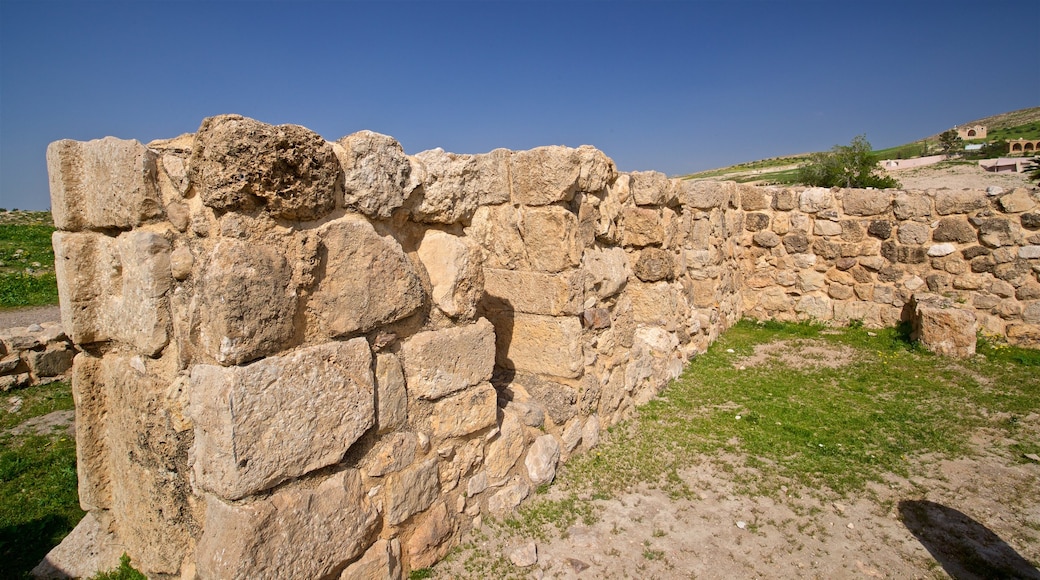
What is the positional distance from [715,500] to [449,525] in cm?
166

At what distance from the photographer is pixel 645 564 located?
8.97 feet

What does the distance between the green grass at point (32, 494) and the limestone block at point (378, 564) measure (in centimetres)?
194

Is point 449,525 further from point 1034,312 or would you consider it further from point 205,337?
point 1034,312

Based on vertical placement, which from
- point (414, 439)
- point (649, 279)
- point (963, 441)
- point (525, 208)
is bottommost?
point (963, 441)

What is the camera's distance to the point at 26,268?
11.3 meters

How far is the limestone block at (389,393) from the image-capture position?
7.71 feet

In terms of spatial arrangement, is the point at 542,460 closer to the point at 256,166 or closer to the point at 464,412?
the point at 464,412

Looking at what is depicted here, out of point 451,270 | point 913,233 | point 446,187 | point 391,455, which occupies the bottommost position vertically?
point 391,455

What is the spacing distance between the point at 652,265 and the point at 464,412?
3250mm

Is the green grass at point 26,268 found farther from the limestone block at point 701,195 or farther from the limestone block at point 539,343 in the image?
the limestone block at point 701,195

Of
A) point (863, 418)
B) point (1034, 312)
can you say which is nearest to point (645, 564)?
point (863, 418)

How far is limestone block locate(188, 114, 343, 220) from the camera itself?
6.06ft

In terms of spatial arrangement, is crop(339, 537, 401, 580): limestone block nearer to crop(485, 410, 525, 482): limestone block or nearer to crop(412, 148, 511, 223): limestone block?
crop(485, 410, 525, 482): limestone block

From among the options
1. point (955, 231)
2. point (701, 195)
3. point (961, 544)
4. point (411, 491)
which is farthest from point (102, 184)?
point (955, 231)
